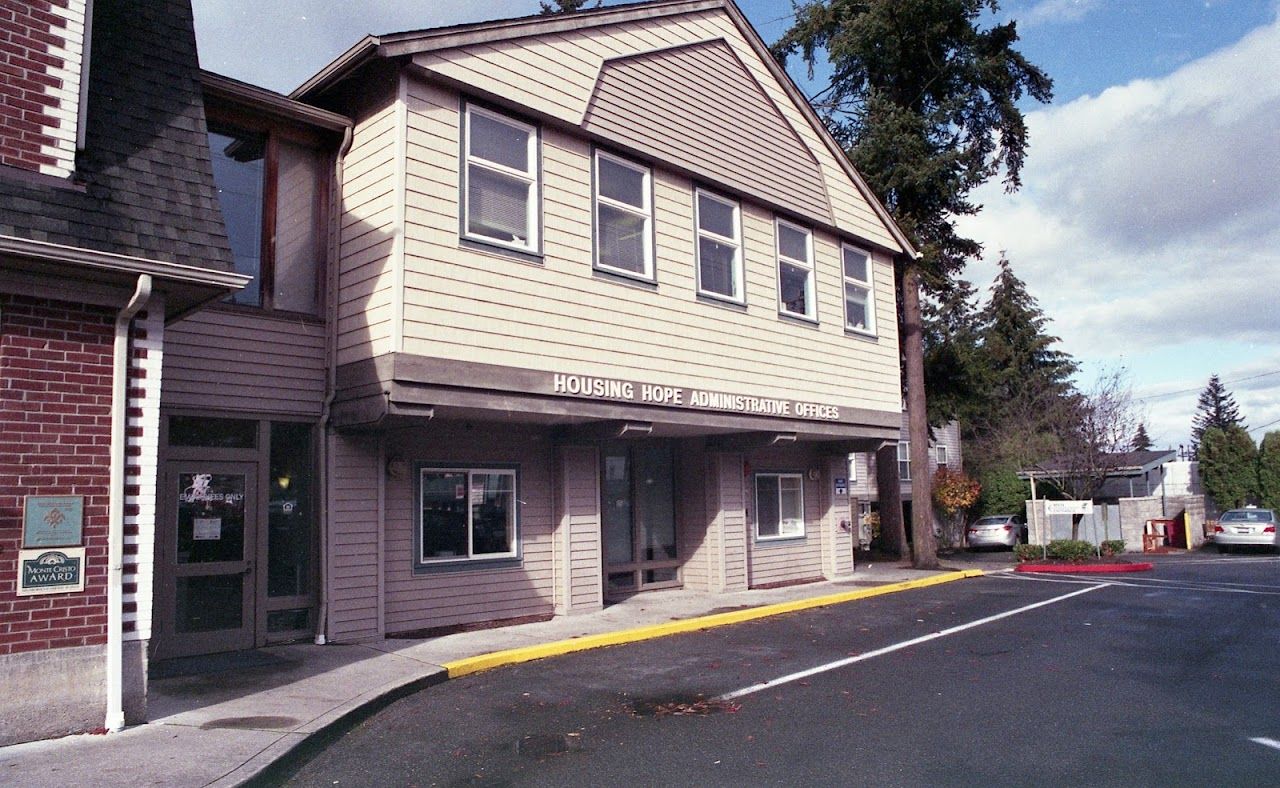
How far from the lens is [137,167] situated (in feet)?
24.2

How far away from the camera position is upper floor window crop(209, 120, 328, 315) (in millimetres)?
10500

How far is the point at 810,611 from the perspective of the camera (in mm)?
14164

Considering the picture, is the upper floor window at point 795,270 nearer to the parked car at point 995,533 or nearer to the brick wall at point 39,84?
the brick wall at point 39,84

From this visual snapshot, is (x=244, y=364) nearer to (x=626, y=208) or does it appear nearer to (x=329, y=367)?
(x=329, y=367)

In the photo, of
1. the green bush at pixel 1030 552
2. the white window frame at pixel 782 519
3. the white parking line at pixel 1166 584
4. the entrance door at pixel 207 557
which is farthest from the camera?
the green bush at pixel 1030 552

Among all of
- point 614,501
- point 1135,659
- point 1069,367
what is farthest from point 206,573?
point 1069,367

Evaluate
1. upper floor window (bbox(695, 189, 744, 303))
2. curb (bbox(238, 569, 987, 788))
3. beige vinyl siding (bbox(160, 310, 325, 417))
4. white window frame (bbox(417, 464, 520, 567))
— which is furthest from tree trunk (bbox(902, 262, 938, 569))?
beige vinyl siding (bbox(160, 310, 325, 417))

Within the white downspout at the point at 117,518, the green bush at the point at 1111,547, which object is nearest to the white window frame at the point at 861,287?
the white downspout at the point at 117,518

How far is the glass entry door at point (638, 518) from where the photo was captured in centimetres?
1460

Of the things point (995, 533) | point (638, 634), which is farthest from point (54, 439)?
point (995, 533)

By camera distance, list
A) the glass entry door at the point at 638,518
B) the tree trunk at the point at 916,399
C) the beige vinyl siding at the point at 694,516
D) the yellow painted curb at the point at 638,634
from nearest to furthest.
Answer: the yellow painted curb at the point at 638,634 < the glass entry door at the point at 638,518 < the beige vinyl siding at the point at 694,516 < the tree trunk at the point at 916,399

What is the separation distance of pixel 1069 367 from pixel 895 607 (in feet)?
149

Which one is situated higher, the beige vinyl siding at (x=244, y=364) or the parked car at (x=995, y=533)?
the beige vinyl siding at (x=244, y=364)

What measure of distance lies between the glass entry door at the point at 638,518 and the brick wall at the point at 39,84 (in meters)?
8.71
